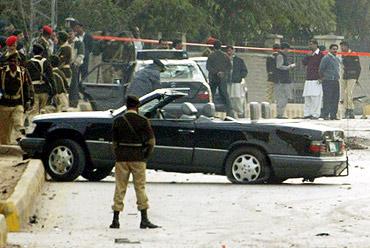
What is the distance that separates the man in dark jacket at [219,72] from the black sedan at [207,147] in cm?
1407

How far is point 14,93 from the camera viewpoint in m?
23.0

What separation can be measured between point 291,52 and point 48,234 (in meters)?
31.4

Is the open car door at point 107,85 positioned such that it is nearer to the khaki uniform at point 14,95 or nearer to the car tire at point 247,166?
the khaki uniform at point 14,95

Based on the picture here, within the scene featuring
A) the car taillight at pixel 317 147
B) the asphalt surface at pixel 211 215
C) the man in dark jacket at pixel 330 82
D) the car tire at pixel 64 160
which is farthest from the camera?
the man in dark jacket at pixel 330 82

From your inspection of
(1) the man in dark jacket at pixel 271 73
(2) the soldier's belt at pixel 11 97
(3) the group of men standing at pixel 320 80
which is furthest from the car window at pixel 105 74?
(2) the soldier's belt at pixel 11 97

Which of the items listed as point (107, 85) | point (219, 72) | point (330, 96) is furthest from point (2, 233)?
point (330, 96)

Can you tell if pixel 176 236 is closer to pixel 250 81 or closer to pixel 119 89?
pixel 119 89

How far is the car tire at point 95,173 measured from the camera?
21391 mm

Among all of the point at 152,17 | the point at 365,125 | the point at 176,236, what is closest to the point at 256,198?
the point at 176,236

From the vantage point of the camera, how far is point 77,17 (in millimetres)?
41656

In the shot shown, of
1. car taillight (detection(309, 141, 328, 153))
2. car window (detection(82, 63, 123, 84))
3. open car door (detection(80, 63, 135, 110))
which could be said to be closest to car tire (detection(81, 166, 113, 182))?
car taillight (detection(309, 141, 328, 153))

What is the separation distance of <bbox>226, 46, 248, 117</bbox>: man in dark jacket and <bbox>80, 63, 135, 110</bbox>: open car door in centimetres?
402

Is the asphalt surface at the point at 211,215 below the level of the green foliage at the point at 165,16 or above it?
below

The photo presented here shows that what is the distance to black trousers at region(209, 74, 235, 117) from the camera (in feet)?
115
